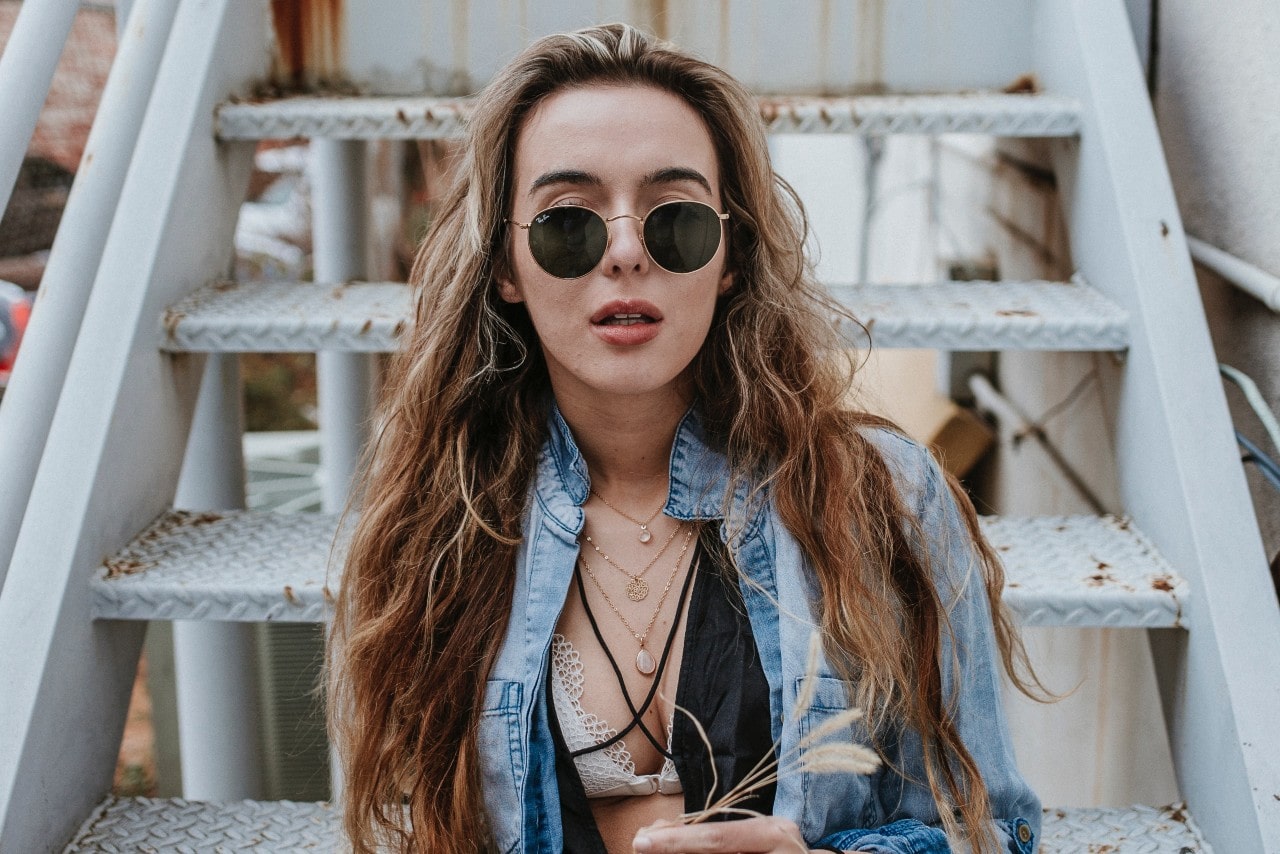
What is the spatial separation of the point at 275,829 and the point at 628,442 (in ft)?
2.37

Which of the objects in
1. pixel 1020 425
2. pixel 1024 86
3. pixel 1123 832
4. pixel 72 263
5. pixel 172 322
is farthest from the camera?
pixel 1020 425

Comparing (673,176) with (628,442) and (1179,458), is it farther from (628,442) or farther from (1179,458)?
(1179,458)

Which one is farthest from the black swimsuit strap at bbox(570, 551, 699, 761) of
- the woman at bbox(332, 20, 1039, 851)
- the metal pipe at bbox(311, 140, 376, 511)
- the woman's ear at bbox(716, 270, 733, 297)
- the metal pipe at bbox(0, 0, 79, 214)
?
the metal pipe at bbox(311, 140, 376, 511)

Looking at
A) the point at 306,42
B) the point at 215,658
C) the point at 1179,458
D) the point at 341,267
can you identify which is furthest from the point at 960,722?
the point at 341,267

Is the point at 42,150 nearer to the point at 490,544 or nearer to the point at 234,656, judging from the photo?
the point at 234,656

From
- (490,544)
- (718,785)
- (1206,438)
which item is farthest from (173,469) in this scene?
(1206,438)

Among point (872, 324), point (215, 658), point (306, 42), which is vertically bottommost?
point (215, 658)

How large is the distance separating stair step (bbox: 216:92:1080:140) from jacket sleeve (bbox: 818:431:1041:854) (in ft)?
2.93

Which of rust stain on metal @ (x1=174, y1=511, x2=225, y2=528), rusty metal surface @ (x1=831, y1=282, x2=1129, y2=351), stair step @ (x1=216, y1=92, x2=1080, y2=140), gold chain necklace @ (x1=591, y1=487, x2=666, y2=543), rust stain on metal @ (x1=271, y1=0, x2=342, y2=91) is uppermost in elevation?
rust stain on metal @ (x1=271, y1=0, x2=342, y2=91)

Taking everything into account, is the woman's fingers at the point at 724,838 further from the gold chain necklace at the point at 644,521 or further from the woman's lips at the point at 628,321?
the woman's lips at the point at 628,321

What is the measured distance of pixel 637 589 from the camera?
58.1 inches

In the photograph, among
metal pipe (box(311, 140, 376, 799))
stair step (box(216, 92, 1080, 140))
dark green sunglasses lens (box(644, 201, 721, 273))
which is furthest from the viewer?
metal pipe (box(311, 140, 376, 799))

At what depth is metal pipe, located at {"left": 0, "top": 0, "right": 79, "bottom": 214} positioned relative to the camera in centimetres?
153

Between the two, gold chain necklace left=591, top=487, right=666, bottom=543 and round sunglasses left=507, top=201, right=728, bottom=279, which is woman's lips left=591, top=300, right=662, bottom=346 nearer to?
round sunglasses left=507, top=201, right=728, bottom=279
